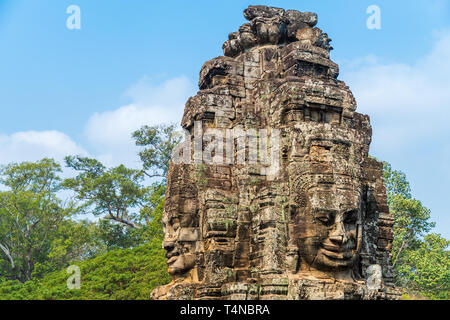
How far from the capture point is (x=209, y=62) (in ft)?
34.4

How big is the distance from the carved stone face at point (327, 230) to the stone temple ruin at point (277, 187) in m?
0.02

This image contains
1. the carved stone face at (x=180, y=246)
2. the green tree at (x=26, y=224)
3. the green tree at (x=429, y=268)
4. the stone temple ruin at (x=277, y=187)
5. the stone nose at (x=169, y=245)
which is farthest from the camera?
the green tree at (x=26, y=224)

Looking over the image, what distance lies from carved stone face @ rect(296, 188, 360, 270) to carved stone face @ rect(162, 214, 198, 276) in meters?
1.86

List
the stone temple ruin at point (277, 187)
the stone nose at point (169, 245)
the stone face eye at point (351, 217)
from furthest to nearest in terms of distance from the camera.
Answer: the stone nose at point (169, 245) < the stone face eye at point (351, 217) < the stone temple ruin at point (277, 187)

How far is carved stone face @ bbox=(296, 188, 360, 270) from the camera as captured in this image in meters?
8.27

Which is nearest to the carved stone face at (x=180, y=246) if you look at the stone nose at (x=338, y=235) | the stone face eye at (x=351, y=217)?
the stone nose at (x=338, y=235)

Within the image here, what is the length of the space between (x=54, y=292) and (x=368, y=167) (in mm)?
12916

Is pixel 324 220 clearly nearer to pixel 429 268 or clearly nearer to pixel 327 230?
pixel 327 230

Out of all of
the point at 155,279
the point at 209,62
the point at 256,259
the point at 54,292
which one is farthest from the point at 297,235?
the point at 54,292

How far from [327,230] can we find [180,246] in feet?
8.10

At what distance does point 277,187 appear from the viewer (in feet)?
28.6

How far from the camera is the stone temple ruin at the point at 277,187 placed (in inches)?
327

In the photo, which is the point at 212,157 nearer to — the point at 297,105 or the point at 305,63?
the point at 297,105

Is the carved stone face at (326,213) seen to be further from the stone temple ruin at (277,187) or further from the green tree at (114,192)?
the green tree at (114,192)
